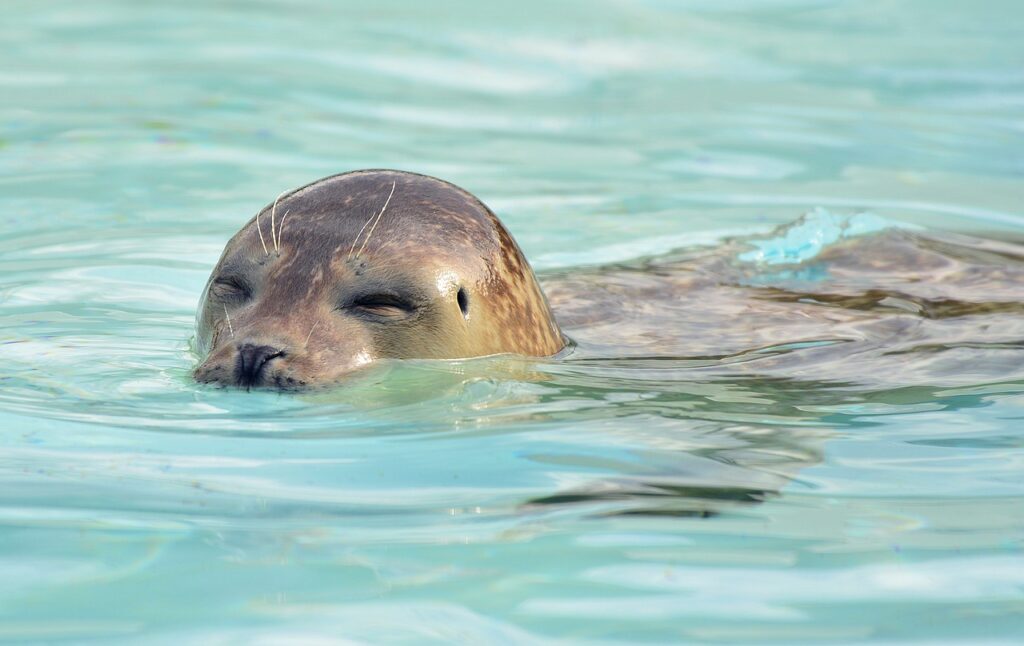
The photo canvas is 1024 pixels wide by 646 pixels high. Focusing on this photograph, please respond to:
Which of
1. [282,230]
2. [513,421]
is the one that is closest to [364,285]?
[282,230]

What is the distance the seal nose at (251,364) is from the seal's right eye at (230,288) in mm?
464

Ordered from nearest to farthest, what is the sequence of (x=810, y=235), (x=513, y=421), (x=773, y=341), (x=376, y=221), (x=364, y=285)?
(x=513, y=421) → (x=364, y=285) → (x=376, y=221) → (x=773, y=341) → (x=810, y=235)

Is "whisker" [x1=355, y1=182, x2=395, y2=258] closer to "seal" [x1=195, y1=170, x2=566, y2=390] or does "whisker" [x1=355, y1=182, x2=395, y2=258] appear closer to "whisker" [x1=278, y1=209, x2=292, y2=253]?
"seal" [x1=195, y1=170, x2=566, y2=390]

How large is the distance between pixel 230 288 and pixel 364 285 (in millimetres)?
420

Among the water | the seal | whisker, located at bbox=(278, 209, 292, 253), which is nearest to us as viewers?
the water

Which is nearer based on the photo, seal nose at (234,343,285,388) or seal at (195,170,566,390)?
seal nose at (234,343,285,388)

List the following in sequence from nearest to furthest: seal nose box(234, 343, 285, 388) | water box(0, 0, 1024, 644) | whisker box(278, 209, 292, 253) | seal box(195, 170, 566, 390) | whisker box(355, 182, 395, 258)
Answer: water box(0, 0, 1024, 644)
seal nose box(234, 343, 285, 388)
seal box(195, 170, 566, 390)
whisker box(355, 182, 395, 258)
whisker box(278, 209, 292, 253)

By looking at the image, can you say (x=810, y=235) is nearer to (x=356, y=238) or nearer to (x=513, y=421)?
(x=356, y=238)

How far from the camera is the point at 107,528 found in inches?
127

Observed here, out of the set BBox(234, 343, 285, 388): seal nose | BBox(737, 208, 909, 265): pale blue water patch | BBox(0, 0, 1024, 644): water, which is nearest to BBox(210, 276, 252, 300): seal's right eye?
BBox(0, 0, 1024, 644): water

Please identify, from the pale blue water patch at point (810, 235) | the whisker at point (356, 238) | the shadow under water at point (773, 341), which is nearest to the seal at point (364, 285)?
the whisker at point (356, 238)

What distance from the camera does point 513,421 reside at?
3.97m

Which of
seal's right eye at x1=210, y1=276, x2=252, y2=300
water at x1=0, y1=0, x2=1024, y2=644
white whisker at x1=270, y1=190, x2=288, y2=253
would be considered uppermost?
white whisker at x1=270, y1=190, x2=288, y2=253

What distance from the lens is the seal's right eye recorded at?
4461 millimetres
